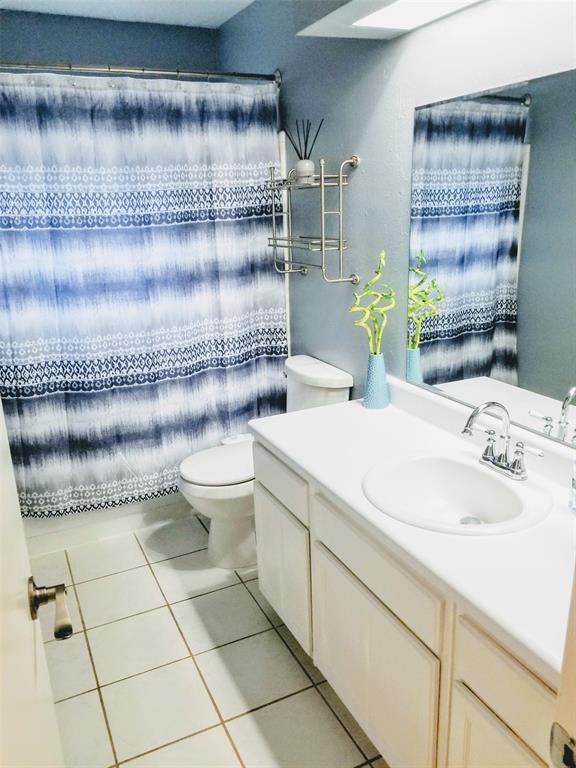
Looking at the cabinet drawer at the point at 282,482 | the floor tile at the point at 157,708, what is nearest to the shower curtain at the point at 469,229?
the cabinet drawer at the point at 282,482

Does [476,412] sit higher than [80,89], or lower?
lower

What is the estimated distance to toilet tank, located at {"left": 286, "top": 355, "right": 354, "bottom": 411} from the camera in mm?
2410

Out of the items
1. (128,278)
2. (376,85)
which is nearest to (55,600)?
(128,278)

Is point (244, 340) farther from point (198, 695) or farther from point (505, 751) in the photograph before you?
point (505, 751)

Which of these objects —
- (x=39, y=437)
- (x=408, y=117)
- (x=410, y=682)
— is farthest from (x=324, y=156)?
(x=410, y=682)

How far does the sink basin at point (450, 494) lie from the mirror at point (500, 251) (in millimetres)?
205

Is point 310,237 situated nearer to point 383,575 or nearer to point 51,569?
point 383,575

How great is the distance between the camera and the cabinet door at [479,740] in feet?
3.52

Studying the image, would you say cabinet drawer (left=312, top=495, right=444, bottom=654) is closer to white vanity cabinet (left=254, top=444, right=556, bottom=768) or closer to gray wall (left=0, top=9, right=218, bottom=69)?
white vanity cabinet (left=254, top=444, right=556, bottom=768)

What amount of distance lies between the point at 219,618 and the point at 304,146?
1917 millimetres

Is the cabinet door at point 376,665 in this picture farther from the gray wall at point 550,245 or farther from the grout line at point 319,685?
the gray wall at point 550,245

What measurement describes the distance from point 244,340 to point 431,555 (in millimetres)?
1698

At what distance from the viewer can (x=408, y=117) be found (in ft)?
6.34

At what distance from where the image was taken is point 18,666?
820 millimetres
